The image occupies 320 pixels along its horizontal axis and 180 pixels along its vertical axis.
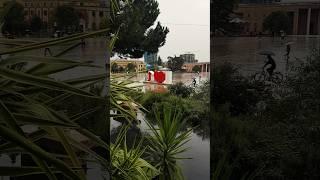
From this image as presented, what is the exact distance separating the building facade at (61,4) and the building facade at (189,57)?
2.19 ft

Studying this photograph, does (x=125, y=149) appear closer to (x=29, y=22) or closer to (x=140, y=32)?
(x=140, y=32)

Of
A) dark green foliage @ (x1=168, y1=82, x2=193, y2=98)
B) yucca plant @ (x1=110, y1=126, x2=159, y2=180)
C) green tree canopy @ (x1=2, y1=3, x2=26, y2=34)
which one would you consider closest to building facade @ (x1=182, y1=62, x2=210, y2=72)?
dark green foliage @ (x1=168, y1=82, x2=193, y2=98)

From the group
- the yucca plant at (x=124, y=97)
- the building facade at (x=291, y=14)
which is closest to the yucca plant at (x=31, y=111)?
the yucca plant at (x=124, y=97)

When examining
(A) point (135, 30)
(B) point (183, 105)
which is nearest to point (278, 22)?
(B) point (183, 105)

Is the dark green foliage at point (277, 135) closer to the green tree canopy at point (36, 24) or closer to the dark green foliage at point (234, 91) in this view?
the dark green foliage at point (234, 91)

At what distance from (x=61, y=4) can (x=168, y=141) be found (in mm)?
1253

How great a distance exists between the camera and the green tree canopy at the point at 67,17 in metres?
2.84

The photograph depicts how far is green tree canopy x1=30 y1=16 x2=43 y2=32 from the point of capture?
2.79 meters

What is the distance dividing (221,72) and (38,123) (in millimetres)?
1673

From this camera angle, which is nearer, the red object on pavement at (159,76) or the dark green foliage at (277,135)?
the dark green foliage at (277,135)

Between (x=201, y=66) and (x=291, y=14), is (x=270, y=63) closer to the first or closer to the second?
(x=291, y=14)

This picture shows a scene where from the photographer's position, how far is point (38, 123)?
162 centimetres

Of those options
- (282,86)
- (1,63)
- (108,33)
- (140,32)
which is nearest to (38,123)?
(1,63)

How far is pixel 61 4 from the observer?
2.85 m
